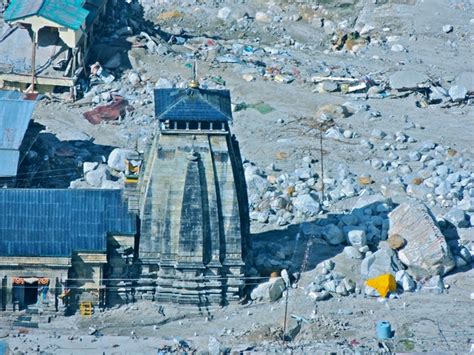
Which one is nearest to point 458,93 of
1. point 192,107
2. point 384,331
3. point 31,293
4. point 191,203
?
point 192,107

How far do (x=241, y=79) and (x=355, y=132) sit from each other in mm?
10255

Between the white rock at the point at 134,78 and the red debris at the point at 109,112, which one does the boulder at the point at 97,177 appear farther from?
the white rock at the point at 134,78

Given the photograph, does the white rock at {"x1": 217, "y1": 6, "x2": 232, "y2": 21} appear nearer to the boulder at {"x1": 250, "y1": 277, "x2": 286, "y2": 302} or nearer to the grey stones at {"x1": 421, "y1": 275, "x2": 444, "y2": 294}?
the boulder at {"x1": 250, "y1": 277, "x2": 286, "y2": 302}

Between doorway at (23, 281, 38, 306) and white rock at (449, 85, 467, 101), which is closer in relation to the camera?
doorway at (23, 281, 38, 306)

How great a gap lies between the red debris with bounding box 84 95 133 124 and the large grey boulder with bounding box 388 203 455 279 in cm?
2442

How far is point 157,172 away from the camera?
201ft

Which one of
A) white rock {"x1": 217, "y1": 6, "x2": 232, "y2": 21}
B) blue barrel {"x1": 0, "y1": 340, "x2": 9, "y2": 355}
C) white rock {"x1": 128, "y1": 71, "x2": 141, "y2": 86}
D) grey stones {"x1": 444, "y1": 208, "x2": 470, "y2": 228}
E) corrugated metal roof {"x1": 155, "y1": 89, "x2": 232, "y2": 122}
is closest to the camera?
blue barrel {"x1": 0, "y1": 340, "x2": 9, "y2": 355}

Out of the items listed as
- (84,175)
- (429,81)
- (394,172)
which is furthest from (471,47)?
(84,175)

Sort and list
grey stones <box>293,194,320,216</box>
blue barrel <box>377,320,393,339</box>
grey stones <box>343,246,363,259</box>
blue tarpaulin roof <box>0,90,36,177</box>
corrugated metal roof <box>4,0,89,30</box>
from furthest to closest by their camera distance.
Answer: corrugated metal roof <box>4,0,89,30</box>, blue tarpaulin roof <box>0,90,36,177</box>, grey stones <box>293,194,320,216</box>, grey stones <box>343,246,363,259</box>, blue barrel <box>377,320,393,339</box>

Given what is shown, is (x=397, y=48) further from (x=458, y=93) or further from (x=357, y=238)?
(x=357, y=238)

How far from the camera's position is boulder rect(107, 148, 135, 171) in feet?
255

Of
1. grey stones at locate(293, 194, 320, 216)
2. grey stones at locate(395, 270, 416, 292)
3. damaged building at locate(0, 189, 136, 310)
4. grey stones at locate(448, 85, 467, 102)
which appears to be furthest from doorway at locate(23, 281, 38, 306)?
grey stones at locate(448, 85, 467, 102)

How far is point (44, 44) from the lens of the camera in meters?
89.5

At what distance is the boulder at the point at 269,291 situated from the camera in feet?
207
